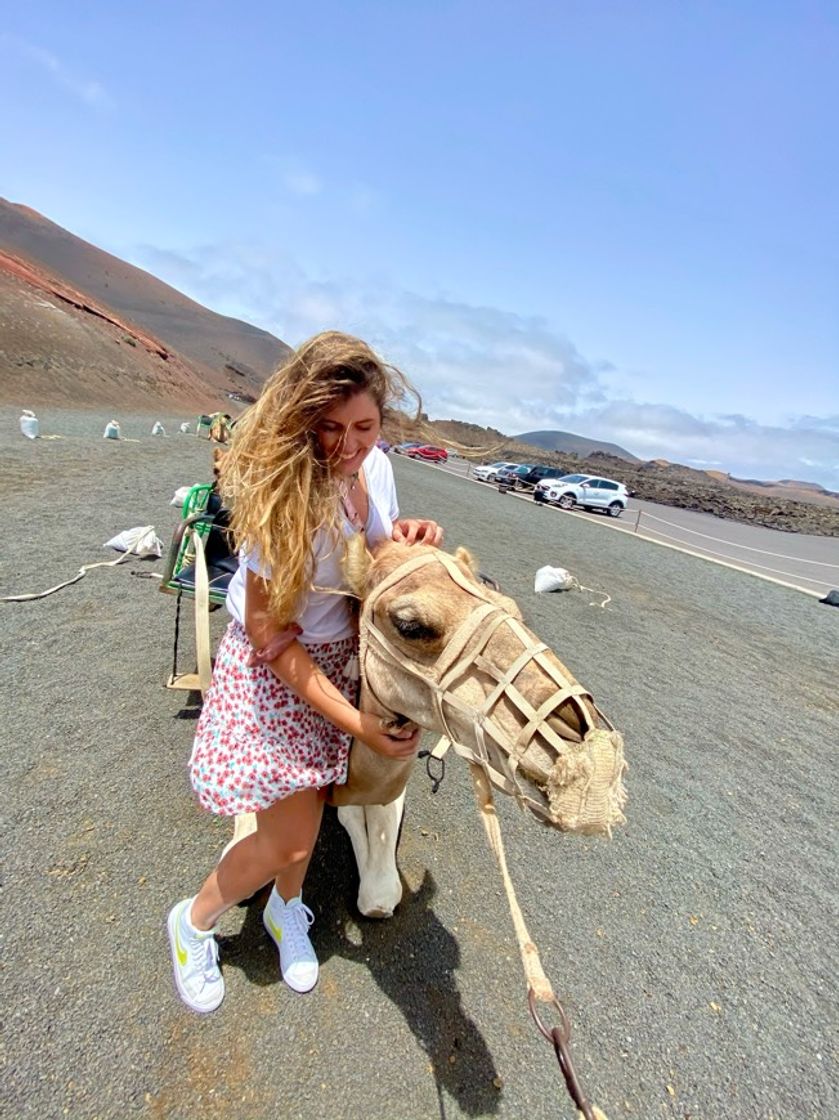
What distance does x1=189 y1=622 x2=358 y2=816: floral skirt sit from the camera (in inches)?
70.9

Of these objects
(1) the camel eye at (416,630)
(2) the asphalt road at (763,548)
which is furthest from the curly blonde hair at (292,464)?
(2) the asphalt road at (763,548)

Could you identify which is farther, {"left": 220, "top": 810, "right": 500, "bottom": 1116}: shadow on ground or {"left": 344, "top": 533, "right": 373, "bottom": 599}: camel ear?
{"left": 220, "top": 810, "right": 500, "bottom": 1116}: shadow on ground

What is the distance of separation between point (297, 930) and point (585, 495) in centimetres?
2949

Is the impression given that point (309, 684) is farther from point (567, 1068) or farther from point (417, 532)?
point (567, 1068)

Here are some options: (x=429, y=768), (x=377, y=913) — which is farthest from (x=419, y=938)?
(x=429, y=768)

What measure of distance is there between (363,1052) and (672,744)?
389 cm

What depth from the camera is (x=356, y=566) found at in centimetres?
177

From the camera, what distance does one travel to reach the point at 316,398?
Result: 1.58 meters

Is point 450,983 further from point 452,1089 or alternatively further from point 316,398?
point 316,398

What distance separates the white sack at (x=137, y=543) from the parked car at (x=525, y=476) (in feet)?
96.4

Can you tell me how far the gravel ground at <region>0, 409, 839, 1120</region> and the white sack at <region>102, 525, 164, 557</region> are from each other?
1740 millimetres

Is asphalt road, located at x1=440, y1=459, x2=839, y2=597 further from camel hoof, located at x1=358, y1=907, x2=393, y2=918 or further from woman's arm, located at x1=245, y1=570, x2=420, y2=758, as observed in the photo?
woman's arm, located at x1=245, y1=570, x2=420, y2=758

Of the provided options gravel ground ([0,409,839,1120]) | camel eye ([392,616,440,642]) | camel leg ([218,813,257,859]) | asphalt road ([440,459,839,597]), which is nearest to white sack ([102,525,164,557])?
gravel ground ([0,409,839,1120])

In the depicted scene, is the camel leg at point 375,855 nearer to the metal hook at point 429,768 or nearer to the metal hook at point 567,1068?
the metal hook at point 429,768
